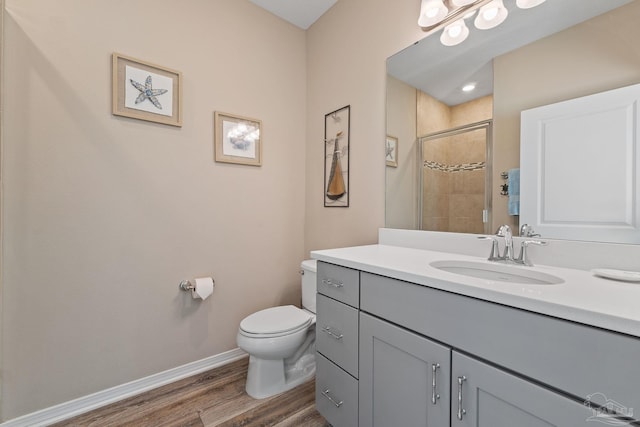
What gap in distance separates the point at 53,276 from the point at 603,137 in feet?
8.10

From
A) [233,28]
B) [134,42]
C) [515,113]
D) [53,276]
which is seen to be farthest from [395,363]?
[233,28]

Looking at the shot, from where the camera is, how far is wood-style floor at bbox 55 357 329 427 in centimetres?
136

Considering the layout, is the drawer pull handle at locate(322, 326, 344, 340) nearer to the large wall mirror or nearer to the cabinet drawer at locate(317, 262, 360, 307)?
the cabinet drawer at locate(317, 262, 360, 307)

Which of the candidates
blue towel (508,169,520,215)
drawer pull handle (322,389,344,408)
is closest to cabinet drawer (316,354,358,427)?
drawer pull handle (322,389,344,408)

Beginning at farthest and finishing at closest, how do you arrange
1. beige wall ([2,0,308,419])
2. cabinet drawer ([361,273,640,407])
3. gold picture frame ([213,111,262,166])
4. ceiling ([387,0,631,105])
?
gold picture frame ([213,111,262,166]) < beige wall ([2,0,308,419]) < ceiling ([387,0,631,105]) < cabinet drawer ([361,273,640,407])

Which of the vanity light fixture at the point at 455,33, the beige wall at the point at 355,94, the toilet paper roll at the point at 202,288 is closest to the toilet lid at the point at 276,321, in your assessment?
the toilet paper roll at the point at 202,288

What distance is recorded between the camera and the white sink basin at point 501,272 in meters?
0.96

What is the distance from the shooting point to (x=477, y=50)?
1315mm

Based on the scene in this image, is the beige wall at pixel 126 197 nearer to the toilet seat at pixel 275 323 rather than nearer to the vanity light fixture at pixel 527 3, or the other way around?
the toilet seat at pixel 275 323

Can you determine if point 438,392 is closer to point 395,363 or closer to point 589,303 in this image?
point 395,363

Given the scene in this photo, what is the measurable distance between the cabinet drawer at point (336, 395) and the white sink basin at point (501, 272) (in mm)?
643

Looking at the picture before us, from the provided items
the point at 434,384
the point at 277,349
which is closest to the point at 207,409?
the point at 277,349

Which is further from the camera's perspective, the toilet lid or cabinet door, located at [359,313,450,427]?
the toilet lid

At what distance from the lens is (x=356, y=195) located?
1883mm
